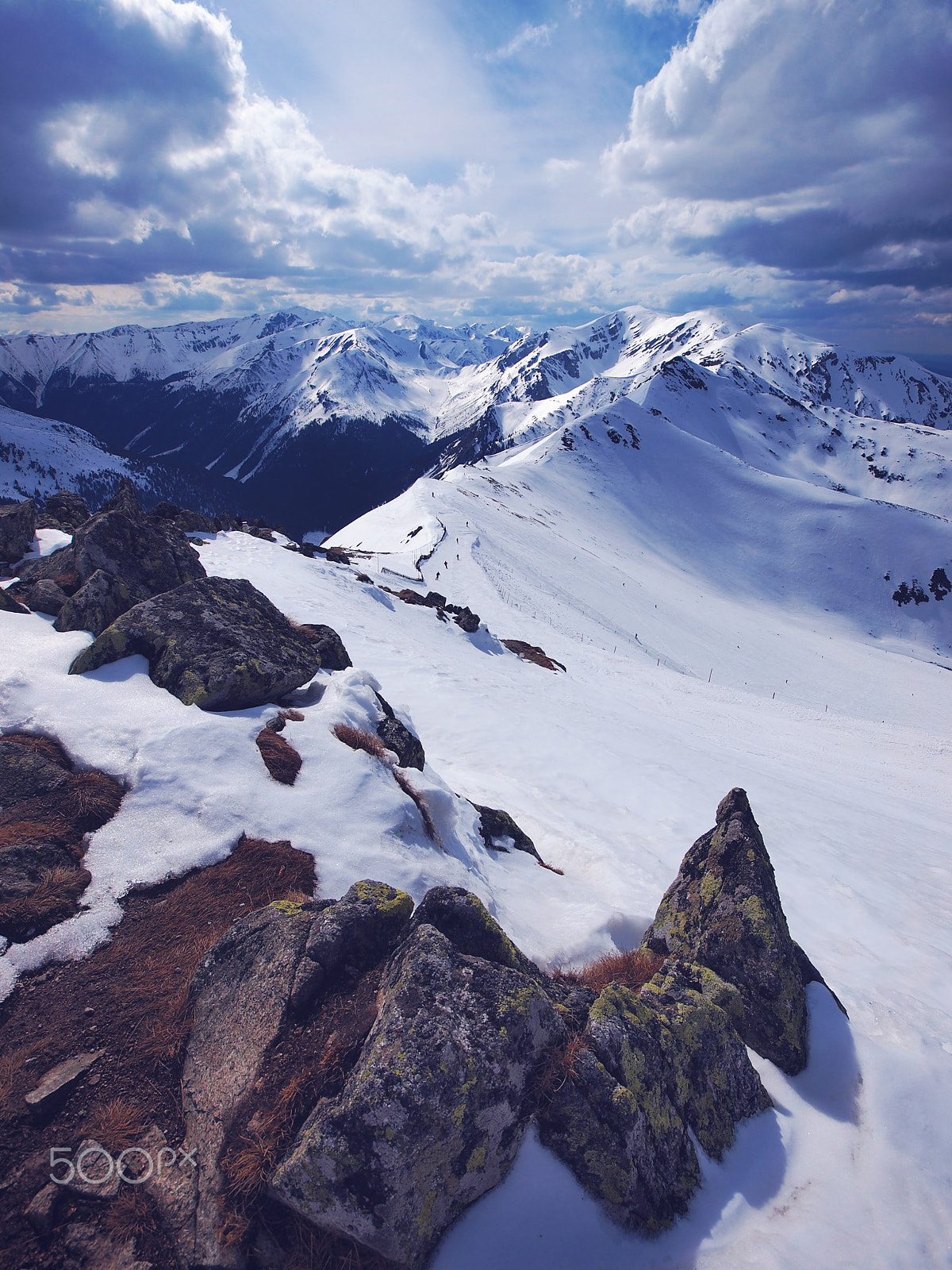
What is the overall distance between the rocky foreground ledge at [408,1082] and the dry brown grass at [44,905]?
6.46 feet

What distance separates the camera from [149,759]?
8.70m

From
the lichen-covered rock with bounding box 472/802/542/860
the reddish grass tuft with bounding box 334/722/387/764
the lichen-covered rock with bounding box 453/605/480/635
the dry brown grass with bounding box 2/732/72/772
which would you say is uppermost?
the reddish grass tuft with bounding box 334/722/387/764

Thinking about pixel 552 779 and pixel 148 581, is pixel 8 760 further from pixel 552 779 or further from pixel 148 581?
pixel 552 779

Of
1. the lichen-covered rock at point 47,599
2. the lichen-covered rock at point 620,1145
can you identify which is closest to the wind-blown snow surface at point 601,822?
the lichen-covered rock at point 620,1145

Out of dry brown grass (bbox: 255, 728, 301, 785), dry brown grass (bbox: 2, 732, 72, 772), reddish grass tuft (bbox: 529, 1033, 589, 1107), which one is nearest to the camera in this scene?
reddish grass tuft (bbox: 529, 1033, 589, 1107)

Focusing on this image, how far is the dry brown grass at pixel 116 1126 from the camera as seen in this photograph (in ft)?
14.8

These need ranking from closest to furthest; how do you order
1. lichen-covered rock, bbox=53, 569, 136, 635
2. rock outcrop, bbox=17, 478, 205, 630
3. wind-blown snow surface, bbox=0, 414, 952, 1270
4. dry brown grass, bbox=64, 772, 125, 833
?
wind-blown snow surface, bbox=0, 414, 952, 1270
dry brown grass, bbox=64, 772, 125, 833
lichen-covered rock, bbox=53, 569, 136, 635
rock outcrop, bbox=17, 478, 205, 630

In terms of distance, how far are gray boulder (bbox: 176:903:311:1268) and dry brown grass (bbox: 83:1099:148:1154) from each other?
0.36 meters

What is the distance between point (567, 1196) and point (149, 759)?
7.76 meters

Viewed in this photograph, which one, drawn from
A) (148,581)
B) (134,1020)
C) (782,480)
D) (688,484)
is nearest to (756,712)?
(148,581)

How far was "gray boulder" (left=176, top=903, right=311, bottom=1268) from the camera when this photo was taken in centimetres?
418

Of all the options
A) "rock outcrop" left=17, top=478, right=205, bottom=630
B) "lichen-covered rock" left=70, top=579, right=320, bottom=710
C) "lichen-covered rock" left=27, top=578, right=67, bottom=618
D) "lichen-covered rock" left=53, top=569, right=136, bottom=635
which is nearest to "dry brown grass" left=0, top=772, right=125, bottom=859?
"lichen-covered rock" left=70, top=579, right=320, bottom=710

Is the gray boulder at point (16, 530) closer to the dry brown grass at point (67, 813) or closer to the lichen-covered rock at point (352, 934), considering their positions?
the dry brown grass at point (67, 813)

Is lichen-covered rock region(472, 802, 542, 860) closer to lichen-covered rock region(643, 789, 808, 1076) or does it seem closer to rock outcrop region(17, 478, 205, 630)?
lichen-covered rock region(643, 789, 808, 1076)
